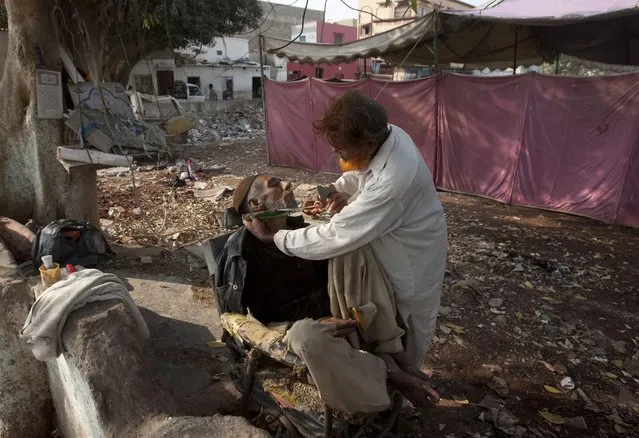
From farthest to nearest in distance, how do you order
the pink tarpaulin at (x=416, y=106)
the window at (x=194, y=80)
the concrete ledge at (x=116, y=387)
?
the window at (x=194, y=80) < the pink tarpaulin at (x=416, y=106) < the concrete ledge at (x=116, y=387)

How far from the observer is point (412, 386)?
1.92m

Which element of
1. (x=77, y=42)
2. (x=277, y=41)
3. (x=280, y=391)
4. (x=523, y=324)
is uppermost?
(x=277, y=41)

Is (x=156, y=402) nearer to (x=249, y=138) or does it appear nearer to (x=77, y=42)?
(x=77, y=42)

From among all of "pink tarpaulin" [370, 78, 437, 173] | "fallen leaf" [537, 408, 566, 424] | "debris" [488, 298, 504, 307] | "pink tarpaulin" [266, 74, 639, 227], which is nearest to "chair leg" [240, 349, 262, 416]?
"fallen leaf" [537, 408, 566, 424]

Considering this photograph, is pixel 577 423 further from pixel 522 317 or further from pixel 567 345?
pixel 522 317

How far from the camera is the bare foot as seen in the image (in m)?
1.90

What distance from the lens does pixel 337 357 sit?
5.71 ft

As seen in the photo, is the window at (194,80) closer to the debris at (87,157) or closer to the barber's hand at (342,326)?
the debris at (87,157)

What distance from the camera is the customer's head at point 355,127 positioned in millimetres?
1865

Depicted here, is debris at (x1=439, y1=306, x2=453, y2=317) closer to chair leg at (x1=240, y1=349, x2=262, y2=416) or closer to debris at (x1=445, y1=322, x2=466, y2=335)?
debris at (x1=445, y1=322, x2=466, y2=335)

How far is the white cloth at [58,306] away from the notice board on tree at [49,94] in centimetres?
264

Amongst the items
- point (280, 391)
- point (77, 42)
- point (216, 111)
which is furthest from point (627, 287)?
point (216, 111)

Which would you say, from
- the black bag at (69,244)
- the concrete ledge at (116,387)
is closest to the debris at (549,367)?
the concrete ledge at (116,387)

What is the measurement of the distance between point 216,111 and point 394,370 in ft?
70.4
